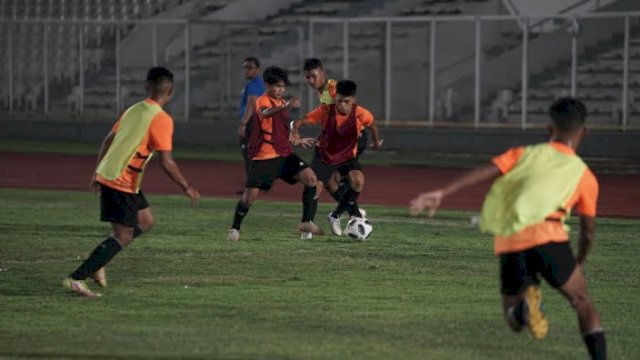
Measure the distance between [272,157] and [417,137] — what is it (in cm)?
1701

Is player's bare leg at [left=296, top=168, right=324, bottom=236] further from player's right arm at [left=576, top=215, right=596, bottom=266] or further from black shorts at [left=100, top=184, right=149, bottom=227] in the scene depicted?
player's right arm at [left=576, top=215, right=596, bottom=266]

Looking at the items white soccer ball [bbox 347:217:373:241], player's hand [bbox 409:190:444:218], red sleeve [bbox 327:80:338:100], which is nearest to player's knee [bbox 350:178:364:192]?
white soccer ball [bbox 347:217:373:241]

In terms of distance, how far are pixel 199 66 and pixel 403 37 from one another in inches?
216

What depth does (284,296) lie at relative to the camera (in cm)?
1284

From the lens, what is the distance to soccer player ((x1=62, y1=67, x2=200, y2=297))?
12.6 meters

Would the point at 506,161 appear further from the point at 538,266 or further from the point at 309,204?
the point at 309,204

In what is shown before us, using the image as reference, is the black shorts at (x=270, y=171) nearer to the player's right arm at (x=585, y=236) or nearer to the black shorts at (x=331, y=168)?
the black shorts at (x=331, y=168)

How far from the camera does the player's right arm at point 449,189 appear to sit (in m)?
8.66

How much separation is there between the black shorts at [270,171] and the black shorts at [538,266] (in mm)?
8449

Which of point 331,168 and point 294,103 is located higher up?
point 294,103

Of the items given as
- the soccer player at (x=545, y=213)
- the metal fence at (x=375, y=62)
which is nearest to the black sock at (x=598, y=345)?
the soccer player at (x=545, y=213)

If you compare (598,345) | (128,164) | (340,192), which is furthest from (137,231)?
(340,192)

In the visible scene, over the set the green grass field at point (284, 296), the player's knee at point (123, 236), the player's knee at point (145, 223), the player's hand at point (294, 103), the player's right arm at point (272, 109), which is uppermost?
the player's hand at point (294, 103)

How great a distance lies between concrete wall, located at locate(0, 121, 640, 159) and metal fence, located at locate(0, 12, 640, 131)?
0.85 ft
